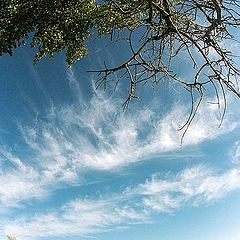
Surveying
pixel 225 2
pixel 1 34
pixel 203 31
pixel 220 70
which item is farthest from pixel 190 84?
pixel 1 34

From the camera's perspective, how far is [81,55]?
562 inches

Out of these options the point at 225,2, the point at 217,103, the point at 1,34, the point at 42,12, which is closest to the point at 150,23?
the point at 225,2

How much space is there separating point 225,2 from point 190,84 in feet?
2.84

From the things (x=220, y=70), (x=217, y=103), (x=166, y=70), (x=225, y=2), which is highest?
(x=225, y=2)

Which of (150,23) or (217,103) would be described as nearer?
(217,103)

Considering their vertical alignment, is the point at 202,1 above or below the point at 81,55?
below

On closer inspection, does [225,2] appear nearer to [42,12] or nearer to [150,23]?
[150,23]

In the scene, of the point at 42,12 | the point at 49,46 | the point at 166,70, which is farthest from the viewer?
the point at 49,46

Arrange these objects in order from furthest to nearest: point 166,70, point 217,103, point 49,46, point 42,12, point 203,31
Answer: point 49,46 < point 42,12 < point 166,70 < point 203,31 < point 217,103

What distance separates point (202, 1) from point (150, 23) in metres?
0.58

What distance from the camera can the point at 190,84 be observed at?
3.94 meters

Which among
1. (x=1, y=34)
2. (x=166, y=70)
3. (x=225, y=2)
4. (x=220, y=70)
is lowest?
(x=220, y=70)

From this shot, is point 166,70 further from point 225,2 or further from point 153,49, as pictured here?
point 225,2

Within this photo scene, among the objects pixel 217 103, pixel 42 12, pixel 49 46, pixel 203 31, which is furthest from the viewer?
pixel 49 46
